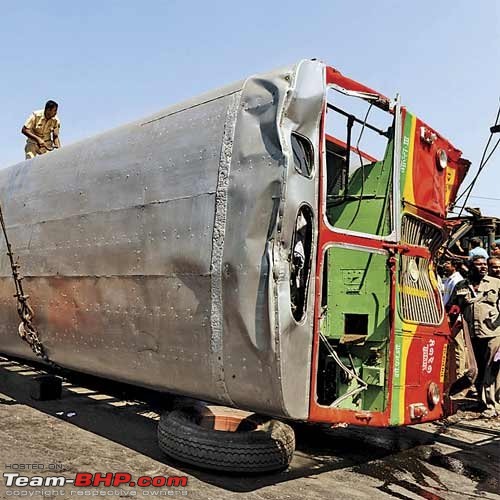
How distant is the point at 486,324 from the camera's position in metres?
6.44

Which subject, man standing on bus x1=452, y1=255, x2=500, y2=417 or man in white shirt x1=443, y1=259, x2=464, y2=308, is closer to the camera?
man standing on bus x1=452, y1=255, x2=500, y2=417

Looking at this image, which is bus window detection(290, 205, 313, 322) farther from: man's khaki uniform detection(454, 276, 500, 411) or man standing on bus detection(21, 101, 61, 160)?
man standing on bus detection(21, 101, 61, 160)

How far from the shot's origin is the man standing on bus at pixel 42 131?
26.0ft

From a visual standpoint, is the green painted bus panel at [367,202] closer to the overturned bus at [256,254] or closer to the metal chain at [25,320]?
the overturned bus at [256,254]

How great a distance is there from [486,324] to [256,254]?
12.4 feet

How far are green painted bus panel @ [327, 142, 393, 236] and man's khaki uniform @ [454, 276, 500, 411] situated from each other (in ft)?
6.88

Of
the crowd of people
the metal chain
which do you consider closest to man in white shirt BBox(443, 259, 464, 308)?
the crowd of people

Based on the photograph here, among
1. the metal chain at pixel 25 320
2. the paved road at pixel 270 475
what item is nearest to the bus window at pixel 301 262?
the paved road at pixel 270 475

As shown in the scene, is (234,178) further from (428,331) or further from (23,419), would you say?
(23,419)

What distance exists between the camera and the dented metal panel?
3.76m

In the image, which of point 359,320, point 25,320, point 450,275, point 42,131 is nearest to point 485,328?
point 450,275

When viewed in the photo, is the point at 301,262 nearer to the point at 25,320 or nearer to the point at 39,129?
the point at 25,320

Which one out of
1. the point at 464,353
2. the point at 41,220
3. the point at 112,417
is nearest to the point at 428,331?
the point at 464,353

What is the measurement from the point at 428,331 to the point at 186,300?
214 centimetres
